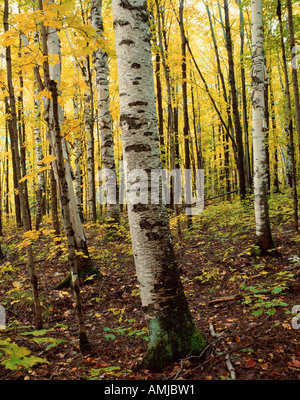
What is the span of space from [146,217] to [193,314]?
2039mm

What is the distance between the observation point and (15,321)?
12.1 feet

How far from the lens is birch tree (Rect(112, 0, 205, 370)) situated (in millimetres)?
2314

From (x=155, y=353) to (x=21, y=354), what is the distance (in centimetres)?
117

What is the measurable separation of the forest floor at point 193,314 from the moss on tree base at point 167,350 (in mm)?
63

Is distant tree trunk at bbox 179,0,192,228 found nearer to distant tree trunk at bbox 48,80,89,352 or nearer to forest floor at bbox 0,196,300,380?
forest floor at bbox 0,196,300,380

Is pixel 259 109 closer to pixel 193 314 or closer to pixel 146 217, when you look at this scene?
pixel 146 217

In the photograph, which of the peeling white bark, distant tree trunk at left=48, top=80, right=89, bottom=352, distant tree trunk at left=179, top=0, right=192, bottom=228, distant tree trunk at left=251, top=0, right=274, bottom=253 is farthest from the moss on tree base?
distant tree trunk at left=179, top=0, right=192, bottom=228

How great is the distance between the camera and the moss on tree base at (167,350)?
2.31m

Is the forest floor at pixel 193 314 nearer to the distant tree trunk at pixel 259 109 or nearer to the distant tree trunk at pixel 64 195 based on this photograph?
the distant tree trunk at pixel 64 195

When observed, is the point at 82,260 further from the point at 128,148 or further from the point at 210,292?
the point at 128,148

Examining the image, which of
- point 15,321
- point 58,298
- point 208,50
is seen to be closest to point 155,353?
point 15,321

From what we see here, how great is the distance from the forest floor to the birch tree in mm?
234

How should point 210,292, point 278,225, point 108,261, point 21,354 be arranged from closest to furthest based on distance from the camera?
point 21,354
point 210,292
point 108,261
point 278,225
